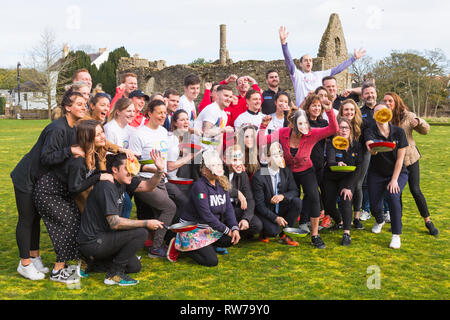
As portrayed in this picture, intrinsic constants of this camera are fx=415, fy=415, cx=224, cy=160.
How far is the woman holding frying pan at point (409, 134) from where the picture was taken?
18.3ft

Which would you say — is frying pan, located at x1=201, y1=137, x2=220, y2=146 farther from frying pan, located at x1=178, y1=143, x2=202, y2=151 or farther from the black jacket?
the black jacket

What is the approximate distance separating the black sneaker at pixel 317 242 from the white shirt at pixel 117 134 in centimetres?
257

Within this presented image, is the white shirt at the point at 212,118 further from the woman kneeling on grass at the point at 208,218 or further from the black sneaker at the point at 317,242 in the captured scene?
the black sneaker at the point at 317,242

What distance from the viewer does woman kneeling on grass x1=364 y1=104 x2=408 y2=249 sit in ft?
17.0

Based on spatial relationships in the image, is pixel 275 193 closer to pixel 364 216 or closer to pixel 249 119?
pixel 249 119

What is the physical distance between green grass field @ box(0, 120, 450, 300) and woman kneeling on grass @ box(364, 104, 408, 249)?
365mm

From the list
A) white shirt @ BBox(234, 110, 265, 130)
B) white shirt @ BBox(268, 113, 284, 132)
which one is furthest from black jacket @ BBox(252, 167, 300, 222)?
white shirt @ BBox(234, 110, 265, 130)

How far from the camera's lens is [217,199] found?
4.77 m

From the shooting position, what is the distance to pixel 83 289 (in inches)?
153

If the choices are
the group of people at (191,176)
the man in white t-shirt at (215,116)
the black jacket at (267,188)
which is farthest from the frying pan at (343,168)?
the man in white t-shirt at (215,116)

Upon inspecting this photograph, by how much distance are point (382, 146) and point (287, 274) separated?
6.33 ft

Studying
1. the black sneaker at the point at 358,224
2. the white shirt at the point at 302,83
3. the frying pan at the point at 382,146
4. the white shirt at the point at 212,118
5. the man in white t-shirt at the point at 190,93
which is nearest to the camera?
the frying pan at the point at 382,146

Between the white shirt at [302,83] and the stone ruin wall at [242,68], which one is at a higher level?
the stone ruin wall at [242,68]

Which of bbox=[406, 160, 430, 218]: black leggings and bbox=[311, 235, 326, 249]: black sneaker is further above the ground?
bbox=[406, 160, 430, 218]: black leggings
